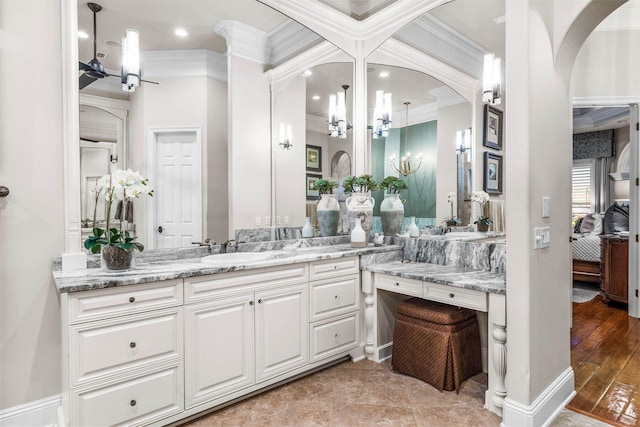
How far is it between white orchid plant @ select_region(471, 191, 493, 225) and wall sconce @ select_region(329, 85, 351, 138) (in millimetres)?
1345

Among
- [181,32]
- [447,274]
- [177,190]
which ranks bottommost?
[447,274]

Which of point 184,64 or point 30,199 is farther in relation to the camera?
point 184,64

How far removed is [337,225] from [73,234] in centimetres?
206

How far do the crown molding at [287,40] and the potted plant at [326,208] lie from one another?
1110 millimetres

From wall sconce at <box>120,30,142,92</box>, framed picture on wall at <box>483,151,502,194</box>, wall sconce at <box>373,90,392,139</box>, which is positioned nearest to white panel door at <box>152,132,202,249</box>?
wall sconce at <box>120,30,142,92</box>

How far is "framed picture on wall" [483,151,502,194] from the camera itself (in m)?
2.53

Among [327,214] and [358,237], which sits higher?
[327,214]

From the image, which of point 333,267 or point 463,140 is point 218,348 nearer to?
point 333,267

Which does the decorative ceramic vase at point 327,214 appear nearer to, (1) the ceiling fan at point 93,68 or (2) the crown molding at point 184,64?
(2) the crown molding at point 184,64

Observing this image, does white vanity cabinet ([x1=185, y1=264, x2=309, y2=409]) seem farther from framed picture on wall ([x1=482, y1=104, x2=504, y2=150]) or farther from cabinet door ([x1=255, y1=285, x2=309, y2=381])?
framed picture on wall ([x1=482, y1=104, x2=504, y2=150])

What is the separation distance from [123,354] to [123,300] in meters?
0.27

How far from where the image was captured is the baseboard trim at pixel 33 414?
76.3 inches

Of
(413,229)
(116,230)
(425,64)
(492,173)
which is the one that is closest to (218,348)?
(116,230)

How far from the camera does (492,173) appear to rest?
103 inches
